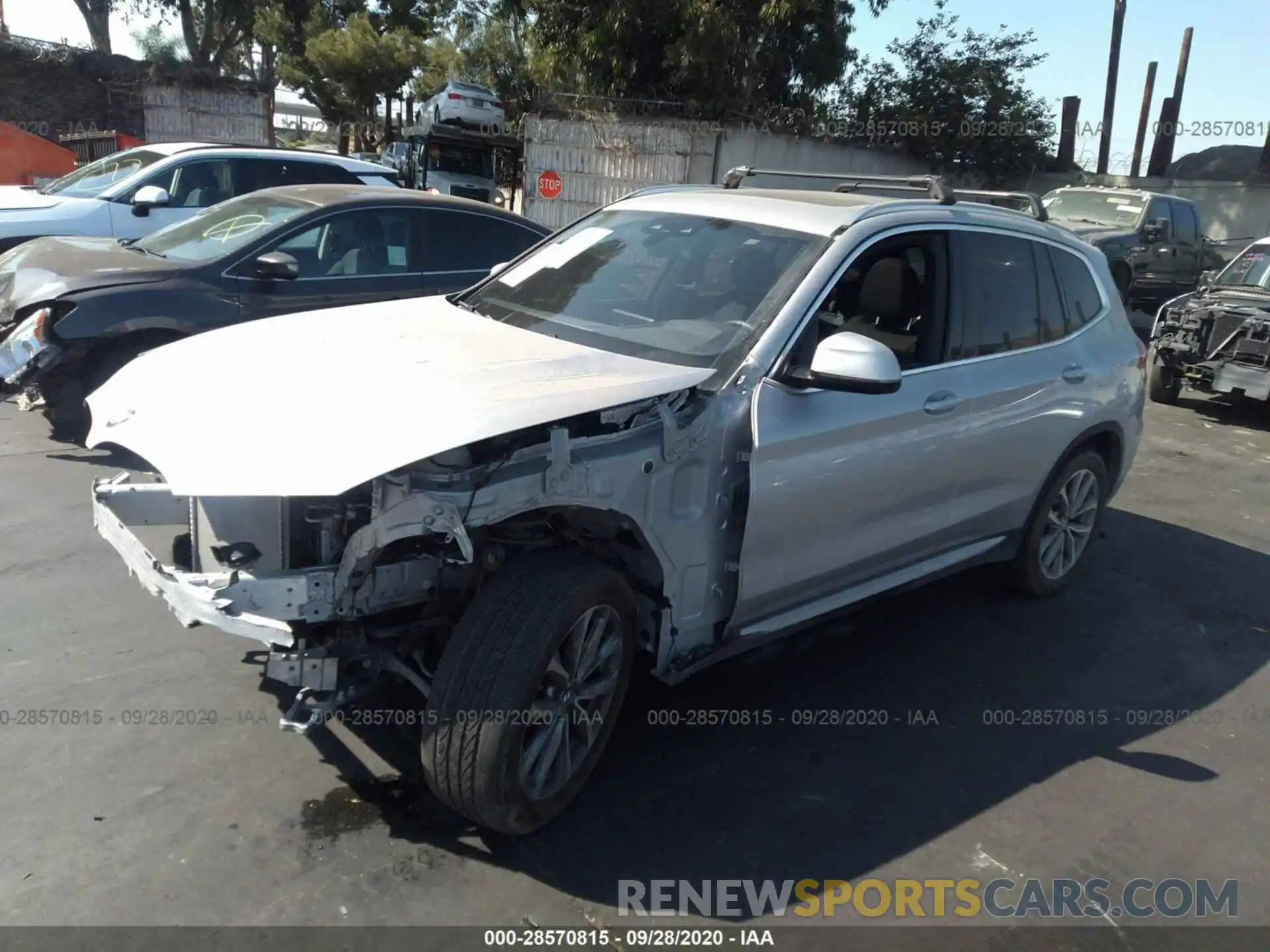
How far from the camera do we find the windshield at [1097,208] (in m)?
15.3

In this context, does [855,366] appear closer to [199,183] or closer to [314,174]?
[314,174]

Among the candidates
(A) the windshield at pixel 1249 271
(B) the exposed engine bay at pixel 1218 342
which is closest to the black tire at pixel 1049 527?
(B) the exposed engine bay at pixel 1218 342

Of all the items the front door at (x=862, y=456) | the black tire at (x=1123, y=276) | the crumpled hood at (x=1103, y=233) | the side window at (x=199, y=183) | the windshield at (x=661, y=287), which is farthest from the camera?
the black tire at (x=1123, y=276)

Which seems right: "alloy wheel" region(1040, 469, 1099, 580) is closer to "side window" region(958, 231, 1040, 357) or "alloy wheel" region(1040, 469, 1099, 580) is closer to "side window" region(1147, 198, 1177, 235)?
"side window" region(958, 231, 1040, 357)

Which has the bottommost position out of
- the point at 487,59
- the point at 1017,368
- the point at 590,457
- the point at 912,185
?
the point at 590,457

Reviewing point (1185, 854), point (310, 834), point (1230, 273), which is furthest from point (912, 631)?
point (1230, 273)

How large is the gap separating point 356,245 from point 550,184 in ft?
41.3

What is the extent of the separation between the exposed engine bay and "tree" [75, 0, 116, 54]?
3009 centimetres

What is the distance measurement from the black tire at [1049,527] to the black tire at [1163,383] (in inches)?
235

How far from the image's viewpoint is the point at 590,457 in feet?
9.98

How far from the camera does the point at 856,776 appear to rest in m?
3.57

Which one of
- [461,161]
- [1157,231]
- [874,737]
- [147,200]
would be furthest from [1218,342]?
[461,161]

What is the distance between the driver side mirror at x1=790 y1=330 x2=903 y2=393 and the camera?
10.8 ft

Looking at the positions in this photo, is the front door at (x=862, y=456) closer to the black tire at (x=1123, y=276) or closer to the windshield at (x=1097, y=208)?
the black tire at (x=1123, y=276)
